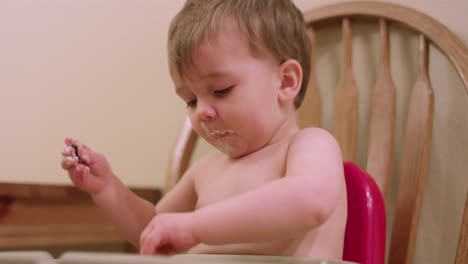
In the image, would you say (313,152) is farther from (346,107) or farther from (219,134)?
(346,107)

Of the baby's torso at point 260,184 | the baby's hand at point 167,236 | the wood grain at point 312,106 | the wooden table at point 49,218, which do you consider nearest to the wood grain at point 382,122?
the wood grain at point 312,106

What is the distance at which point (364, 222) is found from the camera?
0.66 meters

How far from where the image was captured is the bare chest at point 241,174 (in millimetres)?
655

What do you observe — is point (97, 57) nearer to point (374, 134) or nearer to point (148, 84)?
point (148, 84)

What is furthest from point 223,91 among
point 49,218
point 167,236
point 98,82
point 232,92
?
point 98,82

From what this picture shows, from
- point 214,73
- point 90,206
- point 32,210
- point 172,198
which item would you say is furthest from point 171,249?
point 90,206

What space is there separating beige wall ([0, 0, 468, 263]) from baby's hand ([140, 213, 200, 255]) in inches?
22.3

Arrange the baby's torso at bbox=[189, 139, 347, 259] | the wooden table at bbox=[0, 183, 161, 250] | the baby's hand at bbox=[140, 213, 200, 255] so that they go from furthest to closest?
1. the wooden table at bbox=[0, 183, 161, 250]
2. the baby's torso at bbox=[189, 139, 347, 259]
3. the baby's hand at bbox=[140, 213, 200, 255]

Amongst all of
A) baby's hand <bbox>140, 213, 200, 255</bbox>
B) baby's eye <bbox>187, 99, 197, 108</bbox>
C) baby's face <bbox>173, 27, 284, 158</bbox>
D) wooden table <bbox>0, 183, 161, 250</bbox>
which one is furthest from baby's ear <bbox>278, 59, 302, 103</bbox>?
wooden table <bbox>0, 183, 161, 250</bbox>

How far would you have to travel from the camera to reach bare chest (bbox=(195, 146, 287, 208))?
2.15ft

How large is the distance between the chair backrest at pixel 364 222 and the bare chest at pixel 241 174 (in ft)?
0.36

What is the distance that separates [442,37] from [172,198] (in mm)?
515

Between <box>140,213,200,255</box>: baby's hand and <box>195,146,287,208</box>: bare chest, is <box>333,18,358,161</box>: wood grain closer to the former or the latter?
<box>195,146,287,208</box>: bare chest

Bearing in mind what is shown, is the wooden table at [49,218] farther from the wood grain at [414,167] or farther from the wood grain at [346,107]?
the wood grain at [414,167]
